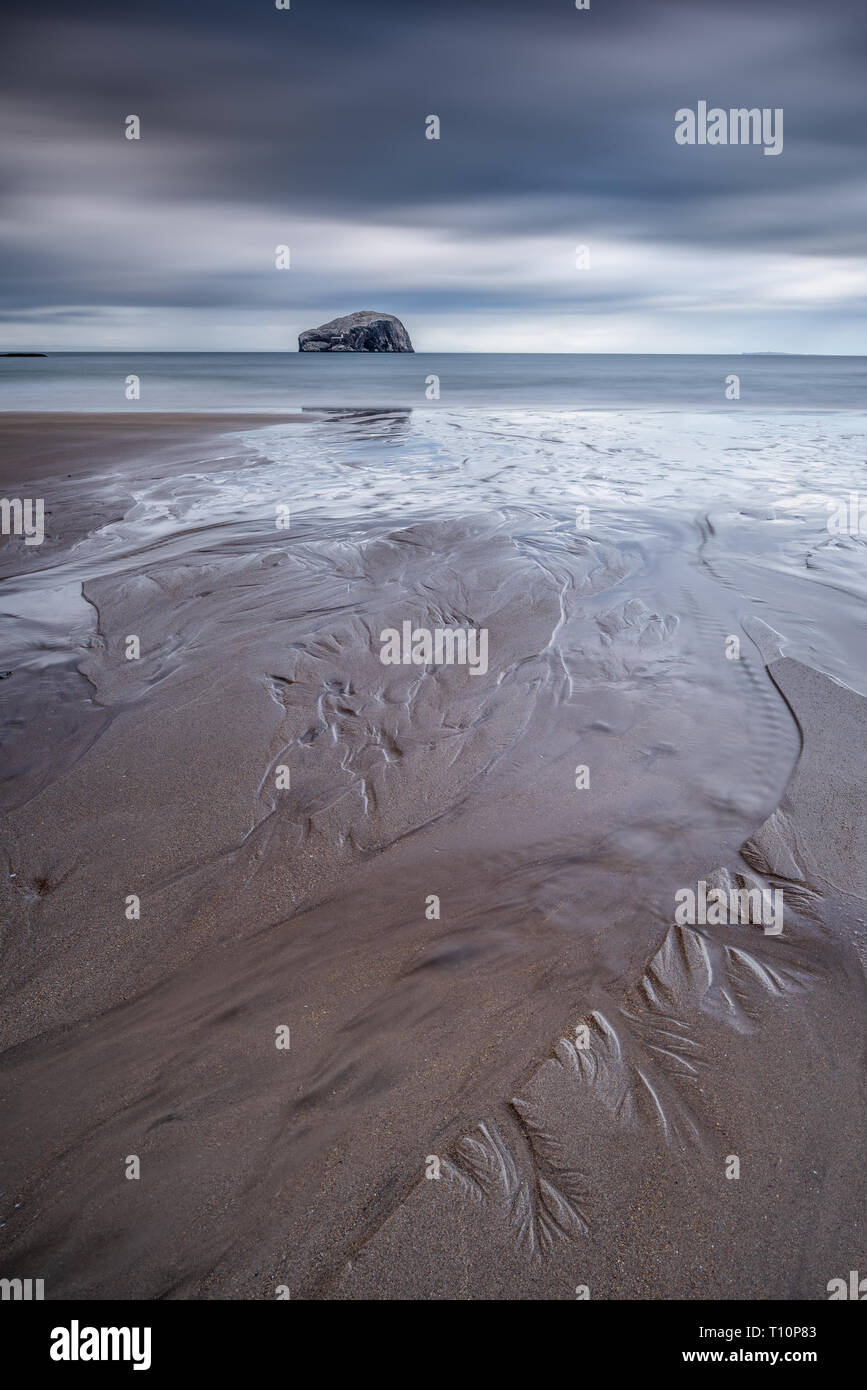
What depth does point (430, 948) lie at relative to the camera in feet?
9.66

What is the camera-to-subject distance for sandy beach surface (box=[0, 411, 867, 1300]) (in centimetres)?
201

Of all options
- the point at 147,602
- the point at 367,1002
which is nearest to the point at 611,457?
the point at 147,602

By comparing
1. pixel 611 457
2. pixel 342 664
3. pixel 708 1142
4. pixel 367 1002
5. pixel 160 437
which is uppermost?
pixel 160 437

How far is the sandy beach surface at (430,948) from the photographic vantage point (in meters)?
2.01

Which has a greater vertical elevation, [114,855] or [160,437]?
[160,437]

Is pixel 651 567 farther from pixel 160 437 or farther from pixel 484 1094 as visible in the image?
pixel 160 437

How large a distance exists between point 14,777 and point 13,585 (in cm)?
423

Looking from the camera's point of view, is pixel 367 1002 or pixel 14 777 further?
pixel 14 777

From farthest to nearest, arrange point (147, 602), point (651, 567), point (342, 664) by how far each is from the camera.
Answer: point (651, 567)
point (147, 602)
point (342, 664)

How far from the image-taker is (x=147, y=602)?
679cm

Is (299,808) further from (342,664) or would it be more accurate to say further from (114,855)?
(342,664)

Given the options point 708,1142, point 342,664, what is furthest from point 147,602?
point 708,1142

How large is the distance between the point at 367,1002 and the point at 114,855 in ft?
5.09
